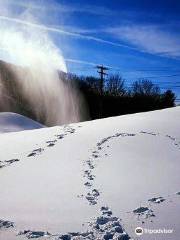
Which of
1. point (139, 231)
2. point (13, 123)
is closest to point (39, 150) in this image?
point (139, 231)

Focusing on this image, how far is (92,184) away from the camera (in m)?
5.73

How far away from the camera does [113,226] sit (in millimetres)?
4250

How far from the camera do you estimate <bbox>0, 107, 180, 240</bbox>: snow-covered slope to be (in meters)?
4.28

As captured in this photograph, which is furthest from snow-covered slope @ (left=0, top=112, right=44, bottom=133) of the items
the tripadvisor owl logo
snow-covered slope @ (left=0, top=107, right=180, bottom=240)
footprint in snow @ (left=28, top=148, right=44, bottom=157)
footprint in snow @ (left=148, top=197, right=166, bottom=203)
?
the tripadvisor owl logo

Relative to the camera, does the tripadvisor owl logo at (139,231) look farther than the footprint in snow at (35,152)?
No

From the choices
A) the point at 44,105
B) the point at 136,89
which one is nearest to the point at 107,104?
the point at 44,105

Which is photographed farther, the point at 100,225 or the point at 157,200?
the point at 157,200

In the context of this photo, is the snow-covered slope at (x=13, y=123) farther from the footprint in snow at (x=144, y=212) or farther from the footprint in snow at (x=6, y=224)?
the footprint in snow at (x=144, y=212)

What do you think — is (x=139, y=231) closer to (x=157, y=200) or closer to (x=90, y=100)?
(x=157, y=200)

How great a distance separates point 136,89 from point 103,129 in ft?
200

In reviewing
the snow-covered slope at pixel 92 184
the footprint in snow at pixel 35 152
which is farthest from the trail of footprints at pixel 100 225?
the footprint in snow at pixel 35 152

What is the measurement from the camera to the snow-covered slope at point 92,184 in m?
4.28

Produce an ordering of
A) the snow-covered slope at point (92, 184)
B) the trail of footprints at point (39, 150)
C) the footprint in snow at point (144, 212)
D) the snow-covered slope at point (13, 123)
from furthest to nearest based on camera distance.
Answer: the snow-covered slope at point (13, 123)
the trail of footprints at point (39, 150)
the footprint in snow at point (144, 212)
the snow-covered slope at point (92, 184)

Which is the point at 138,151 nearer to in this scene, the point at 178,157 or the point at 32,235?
the point at 178,157
